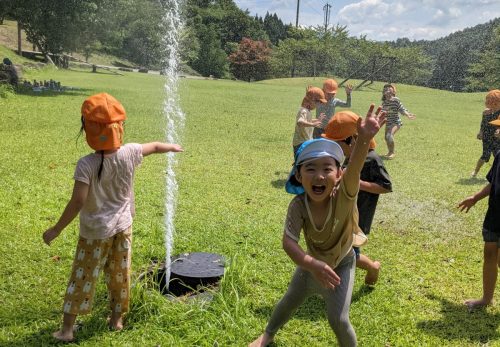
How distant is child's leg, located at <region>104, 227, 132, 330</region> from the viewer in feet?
10.1

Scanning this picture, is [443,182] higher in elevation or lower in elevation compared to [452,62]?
lower

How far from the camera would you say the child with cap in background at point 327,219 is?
7.71 feet

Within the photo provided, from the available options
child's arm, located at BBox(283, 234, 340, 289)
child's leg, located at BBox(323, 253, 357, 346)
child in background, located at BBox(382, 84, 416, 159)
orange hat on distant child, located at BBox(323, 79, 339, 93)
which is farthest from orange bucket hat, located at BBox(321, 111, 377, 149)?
child in background, located at BBox(382, 84, 416, 159)

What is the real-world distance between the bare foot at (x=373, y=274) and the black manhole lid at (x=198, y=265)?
3.96ft

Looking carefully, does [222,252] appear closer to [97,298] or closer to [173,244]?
[173,244]

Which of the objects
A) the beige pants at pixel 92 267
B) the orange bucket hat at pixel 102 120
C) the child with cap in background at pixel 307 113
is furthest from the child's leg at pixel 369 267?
the child with cap in background at pixel 307 113

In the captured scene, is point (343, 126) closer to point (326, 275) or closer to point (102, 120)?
point (326, 275)

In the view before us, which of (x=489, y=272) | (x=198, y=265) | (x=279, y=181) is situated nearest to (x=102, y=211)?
(x=198, y=265)

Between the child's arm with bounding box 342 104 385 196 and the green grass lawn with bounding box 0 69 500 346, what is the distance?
1.33 meters

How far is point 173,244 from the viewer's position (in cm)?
454

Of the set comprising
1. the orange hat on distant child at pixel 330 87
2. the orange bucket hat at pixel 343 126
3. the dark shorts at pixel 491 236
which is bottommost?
the dark shorts at pixel 491 236

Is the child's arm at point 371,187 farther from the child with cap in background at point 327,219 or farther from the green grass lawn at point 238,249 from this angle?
the green grass lawn at point 238,249

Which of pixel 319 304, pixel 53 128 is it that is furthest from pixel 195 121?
pixel 319 304

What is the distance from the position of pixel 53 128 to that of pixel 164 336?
8.99m
